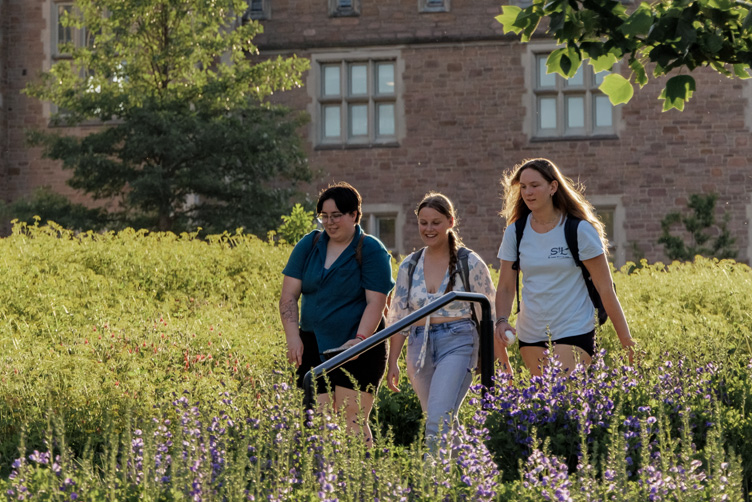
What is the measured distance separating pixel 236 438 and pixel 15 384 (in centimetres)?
311

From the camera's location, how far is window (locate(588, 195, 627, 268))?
1956 centimetres

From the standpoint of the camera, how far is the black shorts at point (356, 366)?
17.7 feet

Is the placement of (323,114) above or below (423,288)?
above

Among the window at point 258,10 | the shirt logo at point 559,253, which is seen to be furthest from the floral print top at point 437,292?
the window at point 258,10

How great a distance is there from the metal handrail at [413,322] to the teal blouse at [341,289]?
0.76 ft

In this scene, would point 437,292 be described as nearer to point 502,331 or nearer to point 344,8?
point 502,331

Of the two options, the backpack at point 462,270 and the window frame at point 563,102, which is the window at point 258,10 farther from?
the backpack at point 462,270

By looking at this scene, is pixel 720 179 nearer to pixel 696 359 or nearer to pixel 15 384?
pixel 696 359

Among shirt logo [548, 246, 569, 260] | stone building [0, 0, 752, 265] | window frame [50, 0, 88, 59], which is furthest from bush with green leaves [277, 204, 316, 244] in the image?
shirt logo [548, 246, 569, 260]

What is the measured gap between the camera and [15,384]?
715cm

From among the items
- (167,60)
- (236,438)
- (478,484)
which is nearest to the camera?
(478,484)

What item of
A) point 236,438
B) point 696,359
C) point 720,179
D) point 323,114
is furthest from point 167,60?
point 236,438

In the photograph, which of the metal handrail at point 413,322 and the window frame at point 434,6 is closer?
the metal handrail at point 413,322

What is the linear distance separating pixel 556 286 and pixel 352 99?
15388 millimetres
